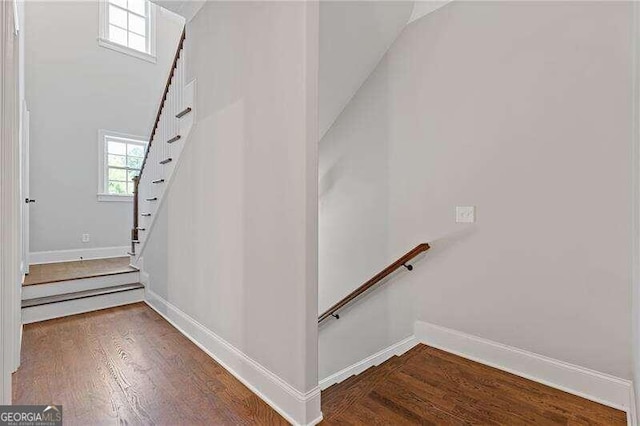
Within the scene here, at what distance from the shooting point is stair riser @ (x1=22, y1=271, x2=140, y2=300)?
9.61 ft

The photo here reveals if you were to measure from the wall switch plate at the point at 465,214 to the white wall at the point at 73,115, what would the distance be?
5.05m

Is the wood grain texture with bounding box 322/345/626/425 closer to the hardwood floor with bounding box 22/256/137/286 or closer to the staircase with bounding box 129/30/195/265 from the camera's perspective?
the staircase with bounding box 129/30/195/265

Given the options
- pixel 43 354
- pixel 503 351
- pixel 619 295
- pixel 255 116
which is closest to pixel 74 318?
pixel 43 354

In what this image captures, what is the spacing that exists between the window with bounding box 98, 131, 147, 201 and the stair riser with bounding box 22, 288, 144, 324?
2252 millimetres

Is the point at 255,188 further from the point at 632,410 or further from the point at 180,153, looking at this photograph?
the point at 632,410

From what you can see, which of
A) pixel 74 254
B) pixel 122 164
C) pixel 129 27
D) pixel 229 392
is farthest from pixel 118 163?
pixel 229 392

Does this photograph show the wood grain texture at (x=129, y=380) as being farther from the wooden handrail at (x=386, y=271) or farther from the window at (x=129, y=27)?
the window at (x=129, y=27)

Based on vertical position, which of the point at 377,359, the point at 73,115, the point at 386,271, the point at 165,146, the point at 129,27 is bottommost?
the point at 377,359

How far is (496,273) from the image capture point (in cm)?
208

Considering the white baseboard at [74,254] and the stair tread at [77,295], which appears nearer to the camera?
the stair tread at [77,295]

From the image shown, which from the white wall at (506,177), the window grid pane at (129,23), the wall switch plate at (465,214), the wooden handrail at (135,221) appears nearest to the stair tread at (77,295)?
the wooden handrail at (135,221)

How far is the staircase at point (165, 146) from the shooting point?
8.79 feet

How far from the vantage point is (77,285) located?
3.18 meters

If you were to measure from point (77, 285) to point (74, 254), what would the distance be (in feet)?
5.51
